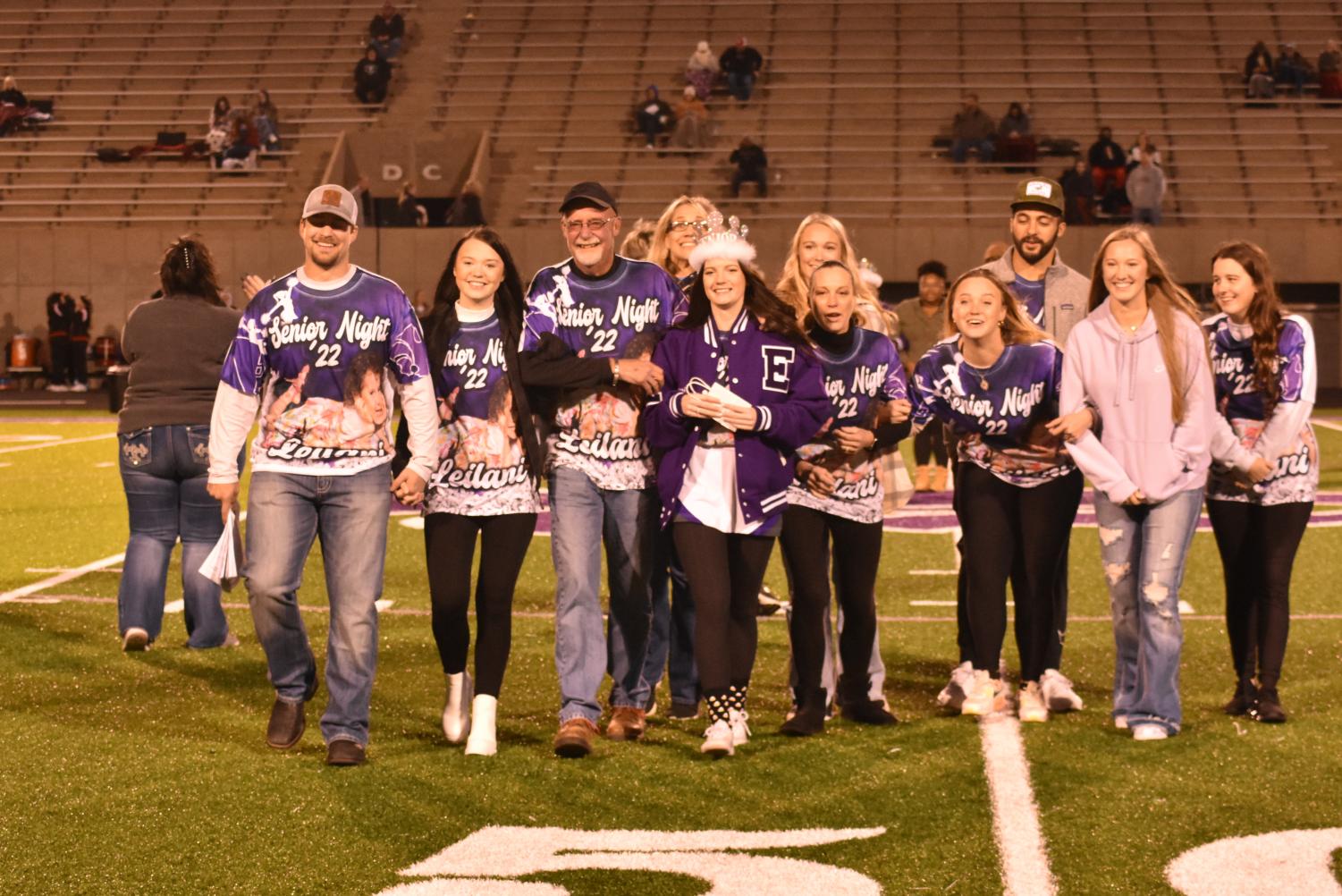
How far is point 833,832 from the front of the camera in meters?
5.35

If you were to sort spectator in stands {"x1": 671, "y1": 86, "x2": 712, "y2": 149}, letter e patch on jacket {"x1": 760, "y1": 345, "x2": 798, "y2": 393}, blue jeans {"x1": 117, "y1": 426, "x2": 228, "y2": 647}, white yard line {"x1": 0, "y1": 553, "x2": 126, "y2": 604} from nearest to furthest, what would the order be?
letter e patch on jacket {"x1": 760, "y1": 345, "x2": 798, "y2": 393}
blue jeans {"x1": 117, "y1": 426, "x2": 228, "y2": 647}
white yard line {"x1": 0, "y1": 553, "x2": 126, "y2": 604}
spectator in stands {"x1": 671, "y1": 86, "x2": 712, "y2": 149}

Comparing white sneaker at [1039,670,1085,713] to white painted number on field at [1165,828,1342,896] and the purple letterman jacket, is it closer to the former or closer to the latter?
the purple letterman jacket

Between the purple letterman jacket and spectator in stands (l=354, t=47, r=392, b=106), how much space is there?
99.3ft

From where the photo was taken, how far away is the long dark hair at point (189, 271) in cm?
807

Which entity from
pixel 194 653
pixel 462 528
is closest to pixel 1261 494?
pixel 462 528

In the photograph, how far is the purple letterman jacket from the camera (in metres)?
6.36

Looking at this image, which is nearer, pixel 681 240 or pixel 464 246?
pixel 464 246

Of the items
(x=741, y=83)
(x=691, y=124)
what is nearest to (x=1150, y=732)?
(x=691, y=124)

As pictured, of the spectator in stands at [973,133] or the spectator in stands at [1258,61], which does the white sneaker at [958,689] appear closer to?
the spectator in stands at [973,133]

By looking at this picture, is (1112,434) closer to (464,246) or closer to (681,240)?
(681,240)

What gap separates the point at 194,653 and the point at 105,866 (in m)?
3.43

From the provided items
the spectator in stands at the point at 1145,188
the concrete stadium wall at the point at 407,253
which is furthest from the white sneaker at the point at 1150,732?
the spectator in stands at the point at 1145,188

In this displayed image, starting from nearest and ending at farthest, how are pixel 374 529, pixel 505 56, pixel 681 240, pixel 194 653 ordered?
pixel 374 529 < pixel 681 240 < pixel 194 653 < pixel 505 56

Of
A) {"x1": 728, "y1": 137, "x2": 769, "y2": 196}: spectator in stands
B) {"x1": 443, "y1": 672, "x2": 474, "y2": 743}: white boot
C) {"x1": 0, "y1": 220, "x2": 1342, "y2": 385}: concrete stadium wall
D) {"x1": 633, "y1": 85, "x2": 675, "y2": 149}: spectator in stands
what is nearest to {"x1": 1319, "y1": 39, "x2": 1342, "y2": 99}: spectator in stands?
{"x1": 0, "y1": 220, "x2": 1342, "y2": 385}: concrete stadium wall
